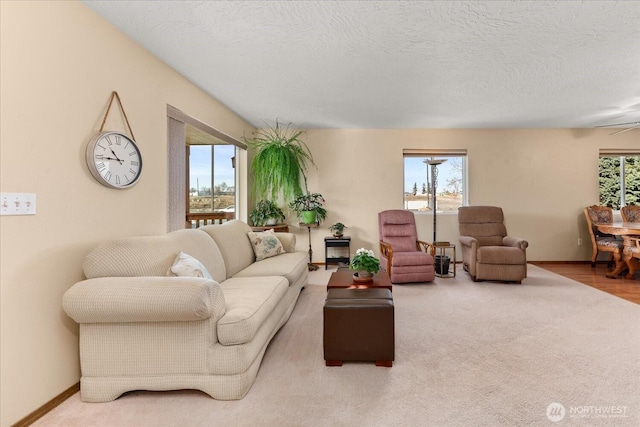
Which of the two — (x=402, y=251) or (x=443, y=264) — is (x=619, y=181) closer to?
(x=443, y=264)

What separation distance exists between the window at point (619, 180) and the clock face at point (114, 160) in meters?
7.44

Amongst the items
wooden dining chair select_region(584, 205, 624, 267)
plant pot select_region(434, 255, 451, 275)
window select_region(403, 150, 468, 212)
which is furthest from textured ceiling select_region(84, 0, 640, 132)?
plant pot select_region(434, 255, 451, 275)

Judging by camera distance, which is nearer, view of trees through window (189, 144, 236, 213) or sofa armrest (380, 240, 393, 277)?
sofa armrest (380, 240, 393, 277)

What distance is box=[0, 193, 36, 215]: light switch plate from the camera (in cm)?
163

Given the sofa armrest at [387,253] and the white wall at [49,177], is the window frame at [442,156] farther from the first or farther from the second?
the white wall at [49,177]

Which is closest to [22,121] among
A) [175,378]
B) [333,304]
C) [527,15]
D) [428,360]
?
[175,378]

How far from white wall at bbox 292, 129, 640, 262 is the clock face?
358 centimetres

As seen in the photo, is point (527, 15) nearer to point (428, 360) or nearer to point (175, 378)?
point (428, 360)

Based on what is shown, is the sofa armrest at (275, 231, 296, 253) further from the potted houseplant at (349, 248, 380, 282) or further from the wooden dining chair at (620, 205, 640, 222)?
the wooden dining chair at (620, 205, 640, 222)

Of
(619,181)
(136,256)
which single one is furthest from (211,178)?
(619,181)

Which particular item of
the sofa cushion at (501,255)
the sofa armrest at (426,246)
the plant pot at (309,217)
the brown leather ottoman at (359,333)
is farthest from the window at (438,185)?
the brown leather ottoman at (359,333)

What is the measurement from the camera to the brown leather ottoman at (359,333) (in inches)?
89.3

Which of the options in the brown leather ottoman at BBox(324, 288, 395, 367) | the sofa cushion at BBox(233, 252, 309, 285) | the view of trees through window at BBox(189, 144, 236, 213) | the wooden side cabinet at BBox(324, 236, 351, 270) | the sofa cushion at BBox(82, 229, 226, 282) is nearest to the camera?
the sofa cushion at BBox(82, 229, 226, 282)

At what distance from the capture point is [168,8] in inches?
84.8
